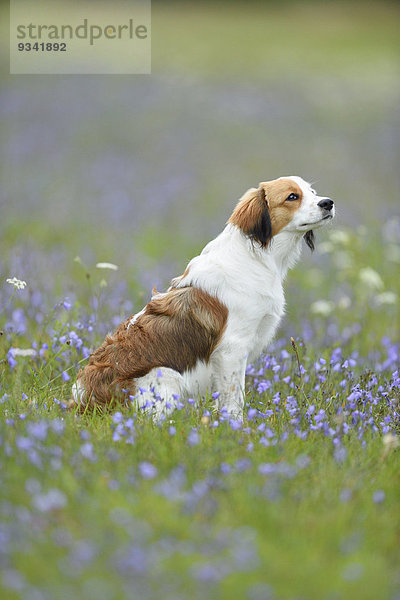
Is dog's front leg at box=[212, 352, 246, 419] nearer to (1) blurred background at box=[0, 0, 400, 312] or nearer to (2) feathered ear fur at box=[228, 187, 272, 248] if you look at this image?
(2) feathered ear fur at box=[228, 187, 272, 248]

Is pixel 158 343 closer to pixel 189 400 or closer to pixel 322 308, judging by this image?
pixel 189 400

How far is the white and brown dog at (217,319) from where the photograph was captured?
4.36 metres

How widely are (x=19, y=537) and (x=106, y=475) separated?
0.61 metres

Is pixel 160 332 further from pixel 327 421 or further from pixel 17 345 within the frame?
pixel 17 345

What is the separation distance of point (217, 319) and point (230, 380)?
17.0 inches

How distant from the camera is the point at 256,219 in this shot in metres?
4.64

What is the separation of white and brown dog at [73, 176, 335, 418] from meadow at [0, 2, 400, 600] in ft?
0.75

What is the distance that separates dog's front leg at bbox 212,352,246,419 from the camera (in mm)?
4562

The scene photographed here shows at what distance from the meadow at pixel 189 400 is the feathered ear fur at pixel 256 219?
38.2 inches

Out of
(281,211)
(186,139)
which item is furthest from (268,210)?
(186,139)

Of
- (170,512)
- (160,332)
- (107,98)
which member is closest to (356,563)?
(170,512)

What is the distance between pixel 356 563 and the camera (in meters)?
2.55

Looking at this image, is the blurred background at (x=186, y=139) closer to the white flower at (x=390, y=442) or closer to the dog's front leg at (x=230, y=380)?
the dog's front leg at (x=230, y=380)

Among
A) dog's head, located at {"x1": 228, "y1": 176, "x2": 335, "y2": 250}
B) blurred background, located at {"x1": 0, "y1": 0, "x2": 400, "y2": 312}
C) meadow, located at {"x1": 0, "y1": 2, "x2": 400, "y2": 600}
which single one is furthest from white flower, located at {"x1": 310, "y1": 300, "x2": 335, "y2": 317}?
dog's head, located at {"x1": 228, "y1": 176, "x2": 335, "y2": 250}
